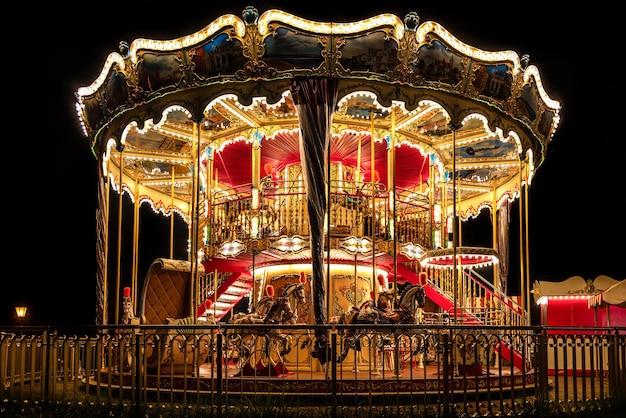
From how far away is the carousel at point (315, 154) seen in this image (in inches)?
489

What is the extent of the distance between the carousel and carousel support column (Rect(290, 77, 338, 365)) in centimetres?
2

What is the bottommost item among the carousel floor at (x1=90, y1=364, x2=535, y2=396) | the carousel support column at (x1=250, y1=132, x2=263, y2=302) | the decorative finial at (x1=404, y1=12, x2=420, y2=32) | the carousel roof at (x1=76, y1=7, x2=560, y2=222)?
the carousel floor at (x1=90, y1=364, x2=535, y2=396)

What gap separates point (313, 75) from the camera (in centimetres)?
1255

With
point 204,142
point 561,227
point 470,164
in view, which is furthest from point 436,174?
point 561,227

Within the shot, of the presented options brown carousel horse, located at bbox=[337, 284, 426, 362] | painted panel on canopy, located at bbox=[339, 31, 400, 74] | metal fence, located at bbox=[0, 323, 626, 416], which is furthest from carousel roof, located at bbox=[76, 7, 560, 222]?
metal fence, located at bbox=[0, 323, 626, 416]

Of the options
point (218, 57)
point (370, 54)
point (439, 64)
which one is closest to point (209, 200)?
point (218, 57)

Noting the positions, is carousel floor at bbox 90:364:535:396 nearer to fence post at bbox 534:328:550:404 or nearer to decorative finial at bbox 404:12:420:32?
fence post at bbox 534:328:550:404

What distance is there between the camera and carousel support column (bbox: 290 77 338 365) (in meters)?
12.3

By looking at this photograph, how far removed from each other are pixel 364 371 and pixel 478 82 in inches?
203

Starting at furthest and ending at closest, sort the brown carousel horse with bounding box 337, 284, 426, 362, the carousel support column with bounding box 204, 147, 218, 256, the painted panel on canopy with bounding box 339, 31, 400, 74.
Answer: the carousel support column with bounding box 204, 147, 218, 256 < the brown carousel horse with bounding box 337, 284, 426, 362 < the painted panel on canopy with bounding box 339, 31, 400, 74

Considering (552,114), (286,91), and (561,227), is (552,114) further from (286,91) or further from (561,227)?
(561,227)

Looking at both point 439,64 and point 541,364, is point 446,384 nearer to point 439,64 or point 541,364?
point 541,364

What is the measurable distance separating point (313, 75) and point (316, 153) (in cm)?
121

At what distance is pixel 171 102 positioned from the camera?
13.4m
